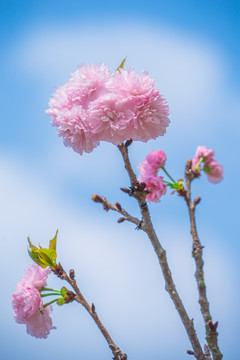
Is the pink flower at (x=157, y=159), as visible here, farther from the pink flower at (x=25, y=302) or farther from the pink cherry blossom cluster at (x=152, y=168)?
the pink flower at (x=25, y=302)

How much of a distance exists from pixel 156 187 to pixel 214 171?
0.29 m

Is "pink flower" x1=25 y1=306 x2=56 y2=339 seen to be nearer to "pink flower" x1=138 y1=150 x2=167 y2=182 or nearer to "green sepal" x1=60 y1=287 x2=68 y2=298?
"green sepal" x1=60 y1=287 x2=68 y2=298

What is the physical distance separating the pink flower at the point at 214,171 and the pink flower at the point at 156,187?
24cm

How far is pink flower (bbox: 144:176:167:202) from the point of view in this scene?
6.42 ft

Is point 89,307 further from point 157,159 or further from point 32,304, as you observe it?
point 157,159

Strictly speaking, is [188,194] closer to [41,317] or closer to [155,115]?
[155,115]

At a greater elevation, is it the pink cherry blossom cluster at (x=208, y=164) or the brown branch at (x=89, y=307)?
the pink cherry blossom cluster at (x=208, y=164)

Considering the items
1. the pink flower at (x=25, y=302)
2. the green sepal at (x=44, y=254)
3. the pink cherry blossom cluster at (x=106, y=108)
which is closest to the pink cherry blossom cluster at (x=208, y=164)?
the pink cherry blossom cluster at (x=106, y=108)

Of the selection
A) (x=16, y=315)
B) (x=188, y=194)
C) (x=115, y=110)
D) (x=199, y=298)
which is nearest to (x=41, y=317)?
(x=16, y=315)

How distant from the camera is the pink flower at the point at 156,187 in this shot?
1957mm

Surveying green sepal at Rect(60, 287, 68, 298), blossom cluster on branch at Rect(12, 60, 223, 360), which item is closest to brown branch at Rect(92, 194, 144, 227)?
blossom cluster on branch at Rect(12, 60, 223, 360)

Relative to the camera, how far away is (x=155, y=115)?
1663mm

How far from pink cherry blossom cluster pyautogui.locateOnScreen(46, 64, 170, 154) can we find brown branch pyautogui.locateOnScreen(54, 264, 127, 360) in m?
0.52

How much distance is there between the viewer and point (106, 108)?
1606mm
